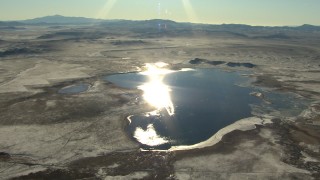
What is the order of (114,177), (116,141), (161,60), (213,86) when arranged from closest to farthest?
(114,177) → (116,141) → (213,86) → (161,60)

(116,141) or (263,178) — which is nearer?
(263,178)

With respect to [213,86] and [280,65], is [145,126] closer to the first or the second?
[213,86]

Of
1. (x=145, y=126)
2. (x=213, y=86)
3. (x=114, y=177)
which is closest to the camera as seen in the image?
(x=114, y=177)

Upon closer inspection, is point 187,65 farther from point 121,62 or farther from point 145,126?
point 145,126

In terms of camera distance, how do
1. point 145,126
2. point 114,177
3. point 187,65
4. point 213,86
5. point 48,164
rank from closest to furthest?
point 114,177 < point 48,164 < point 145,126 < point 213,86 < point 187,65

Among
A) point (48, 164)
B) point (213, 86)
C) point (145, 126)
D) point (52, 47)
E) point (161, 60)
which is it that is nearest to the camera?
point (48, 164)

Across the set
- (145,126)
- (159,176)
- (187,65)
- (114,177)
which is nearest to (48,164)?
(114,177)

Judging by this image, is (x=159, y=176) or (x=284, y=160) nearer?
(x=159, y=176)

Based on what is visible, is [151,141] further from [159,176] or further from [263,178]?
[263,178]

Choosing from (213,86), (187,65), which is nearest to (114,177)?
(213,86)
